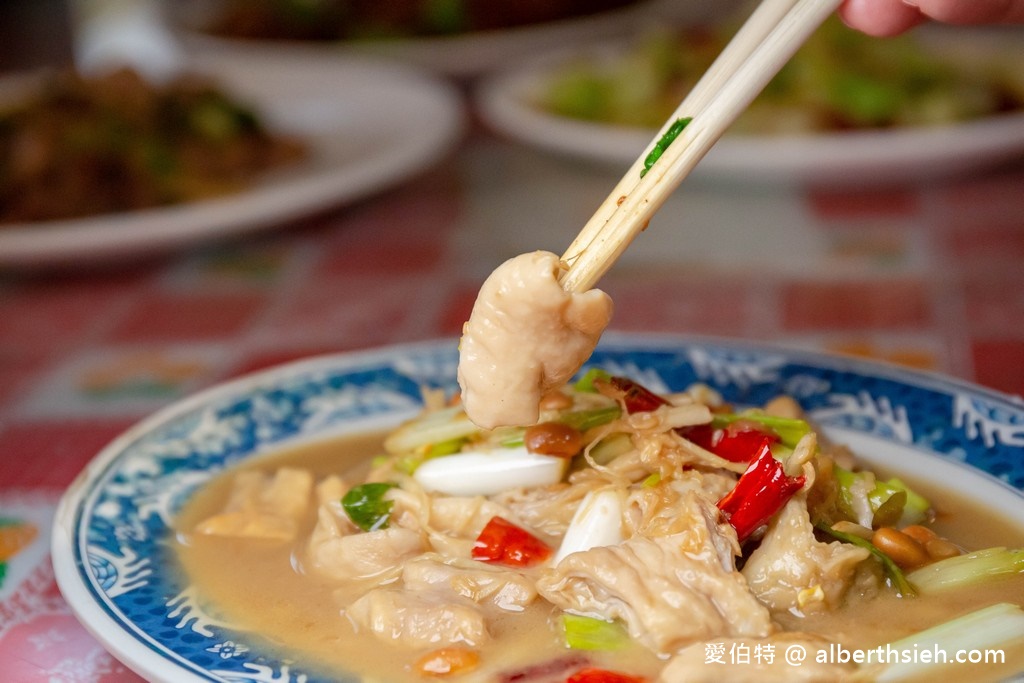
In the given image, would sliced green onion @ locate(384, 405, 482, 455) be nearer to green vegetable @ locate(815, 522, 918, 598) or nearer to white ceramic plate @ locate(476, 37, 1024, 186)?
green vegetable @ locate(815, 522, 918, 598)

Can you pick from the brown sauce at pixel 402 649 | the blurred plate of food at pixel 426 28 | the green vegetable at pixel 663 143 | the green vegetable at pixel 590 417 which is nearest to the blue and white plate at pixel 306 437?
the brown sauce at pixel 402 649

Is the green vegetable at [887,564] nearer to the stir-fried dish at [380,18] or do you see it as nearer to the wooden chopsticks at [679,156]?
the wooden chopsticks at [679,156]

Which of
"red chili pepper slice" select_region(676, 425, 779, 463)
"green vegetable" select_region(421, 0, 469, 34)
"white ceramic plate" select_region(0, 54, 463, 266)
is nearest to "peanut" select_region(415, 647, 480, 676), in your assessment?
"red chili pepper slice" select_region(676, 425, 779, 463)

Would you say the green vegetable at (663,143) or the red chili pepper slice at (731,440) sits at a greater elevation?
the green vegetable at (663,143)

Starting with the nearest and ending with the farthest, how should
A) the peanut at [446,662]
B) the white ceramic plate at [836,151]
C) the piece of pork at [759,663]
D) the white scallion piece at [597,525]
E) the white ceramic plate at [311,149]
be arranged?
the piece of pork at [759,663] < the peanut at [446,662] < the white scallion piece at [597,525] < the white ceramic plate at [311,149] < the white ceramic plate at [836,151]

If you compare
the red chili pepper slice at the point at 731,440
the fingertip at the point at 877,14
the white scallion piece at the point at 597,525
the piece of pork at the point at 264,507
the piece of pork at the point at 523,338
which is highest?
the fingertip at the point at 877,14

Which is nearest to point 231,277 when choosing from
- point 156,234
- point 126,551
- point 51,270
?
point 156,234

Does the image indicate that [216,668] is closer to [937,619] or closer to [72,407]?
[937,619]

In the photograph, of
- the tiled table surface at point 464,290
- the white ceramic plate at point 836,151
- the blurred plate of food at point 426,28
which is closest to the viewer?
the tiled table surface at point 464,290
